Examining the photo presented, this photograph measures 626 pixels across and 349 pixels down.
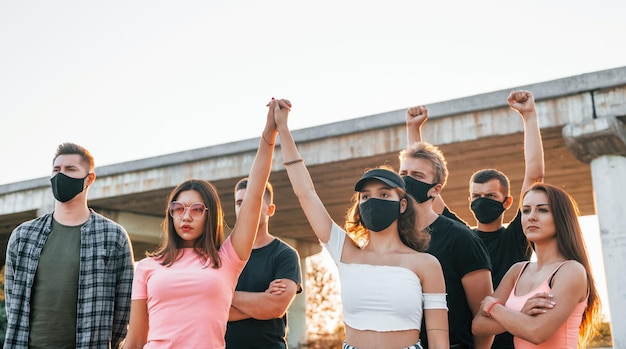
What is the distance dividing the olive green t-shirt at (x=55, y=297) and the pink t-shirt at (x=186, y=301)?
3.17 ft

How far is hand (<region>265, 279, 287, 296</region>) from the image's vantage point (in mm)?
4297

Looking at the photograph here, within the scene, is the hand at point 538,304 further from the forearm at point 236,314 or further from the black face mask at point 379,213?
the forearm at point 236,314

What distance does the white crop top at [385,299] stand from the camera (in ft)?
11.0

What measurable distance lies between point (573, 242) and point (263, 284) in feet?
6.49

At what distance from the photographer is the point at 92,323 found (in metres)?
4.33

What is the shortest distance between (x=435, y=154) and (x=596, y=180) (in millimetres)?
8437

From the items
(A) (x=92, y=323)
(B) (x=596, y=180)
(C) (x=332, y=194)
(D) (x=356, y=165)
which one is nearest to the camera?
(A) (x=92, y=323)

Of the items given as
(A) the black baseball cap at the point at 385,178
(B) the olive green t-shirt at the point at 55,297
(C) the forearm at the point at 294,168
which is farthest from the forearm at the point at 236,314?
(A) the black baseball cap at the point at 385,178

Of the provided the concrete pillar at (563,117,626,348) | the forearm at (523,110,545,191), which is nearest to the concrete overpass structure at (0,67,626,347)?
the concrete pillar at (563,117,626,348)

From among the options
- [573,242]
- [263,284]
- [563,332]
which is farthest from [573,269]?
[263,284]

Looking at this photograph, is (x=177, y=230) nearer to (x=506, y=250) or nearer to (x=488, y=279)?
(x=488, y=279)

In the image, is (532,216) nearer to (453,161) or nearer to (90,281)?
(90,281)

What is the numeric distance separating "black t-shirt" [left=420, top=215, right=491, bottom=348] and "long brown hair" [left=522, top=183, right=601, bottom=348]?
1.49 ft

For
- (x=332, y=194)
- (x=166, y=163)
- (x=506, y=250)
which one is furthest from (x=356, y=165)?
(x=506, y=250)
